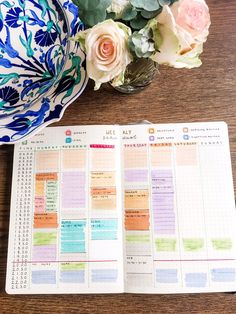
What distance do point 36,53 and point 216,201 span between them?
15.6 inches

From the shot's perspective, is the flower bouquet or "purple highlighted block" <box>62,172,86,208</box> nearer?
the flower bouquet

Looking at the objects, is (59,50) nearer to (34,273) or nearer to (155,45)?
(155,45)

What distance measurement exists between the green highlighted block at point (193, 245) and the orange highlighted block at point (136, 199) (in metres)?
0.09

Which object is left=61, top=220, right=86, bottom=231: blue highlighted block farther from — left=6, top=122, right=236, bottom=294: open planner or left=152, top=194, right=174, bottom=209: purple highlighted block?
left=152, top=194, right=174, bottom=209: purple highlighted block

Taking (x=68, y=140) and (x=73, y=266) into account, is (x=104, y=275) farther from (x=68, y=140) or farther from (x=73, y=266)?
(x=68, y=140)

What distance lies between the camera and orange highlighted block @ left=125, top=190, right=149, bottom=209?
2.08 feet

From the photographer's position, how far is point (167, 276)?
0.60 meters

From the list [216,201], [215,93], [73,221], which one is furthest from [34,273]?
[215,93]

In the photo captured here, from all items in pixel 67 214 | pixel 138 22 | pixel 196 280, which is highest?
pixel 138 22

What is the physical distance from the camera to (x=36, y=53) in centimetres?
67

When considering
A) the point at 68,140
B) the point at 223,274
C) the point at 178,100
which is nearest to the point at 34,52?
the point at 68,140

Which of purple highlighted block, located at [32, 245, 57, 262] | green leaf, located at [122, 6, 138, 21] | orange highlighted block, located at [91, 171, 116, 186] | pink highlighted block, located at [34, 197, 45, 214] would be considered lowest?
purple highlighted block, located at [32, 245, 57, 262]

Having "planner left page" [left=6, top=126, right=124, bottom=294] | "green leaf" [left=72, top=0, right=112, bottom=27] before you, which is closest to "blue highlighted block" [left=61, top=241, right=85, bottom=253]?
"planner left page" [left=6, top=126, right=124, bottom=294]

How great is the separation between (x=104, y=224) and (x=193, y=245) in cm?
14
